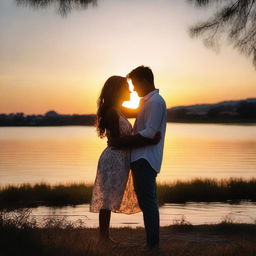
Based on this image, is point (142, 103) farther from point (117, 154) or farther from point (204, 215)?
point (204, 215)

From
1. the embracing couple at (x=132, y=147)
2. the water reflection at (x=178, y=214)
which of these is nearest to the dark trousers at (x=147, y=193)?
the embracing couple at (x=132, y=147)

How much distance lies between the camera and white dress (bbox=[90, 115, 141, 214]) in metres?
7.62

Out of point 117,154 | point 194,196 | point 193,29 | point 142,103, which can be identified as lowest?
point 194,196

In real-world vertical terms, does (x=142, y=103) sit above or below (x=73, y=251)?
above

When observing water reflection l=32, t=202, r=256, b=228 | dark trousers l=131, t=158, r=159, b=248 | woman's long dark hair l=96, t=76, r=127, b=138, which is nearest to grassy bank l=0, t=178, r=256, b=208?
water reflection l=32, t=202, r=256, b=228

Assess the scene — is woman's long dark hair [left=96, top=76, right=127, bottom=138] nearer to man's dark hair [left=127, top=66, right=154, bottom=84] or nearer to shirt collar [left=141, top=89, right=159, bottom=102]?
man's dark hair [left=127, top=66, right=154, bottom=84]

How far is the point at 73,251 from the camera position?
22.5ft

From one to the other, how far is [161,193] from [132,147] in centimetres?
994

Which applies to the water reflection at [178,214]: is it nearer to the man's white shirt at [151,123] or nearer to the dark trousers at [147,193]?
the dark trousers at [147,193]

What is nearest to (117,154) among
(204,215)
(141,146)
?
(141,146)

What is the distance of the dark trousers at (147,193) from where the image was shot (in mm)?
7344

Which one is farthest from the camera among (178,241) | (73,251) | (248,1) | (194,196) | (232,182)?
(232,182)

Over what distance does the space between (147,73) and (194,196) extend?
1056 centimetres

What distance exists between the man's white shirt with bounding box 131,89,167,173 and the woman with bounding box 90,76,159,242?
103 millimetres
